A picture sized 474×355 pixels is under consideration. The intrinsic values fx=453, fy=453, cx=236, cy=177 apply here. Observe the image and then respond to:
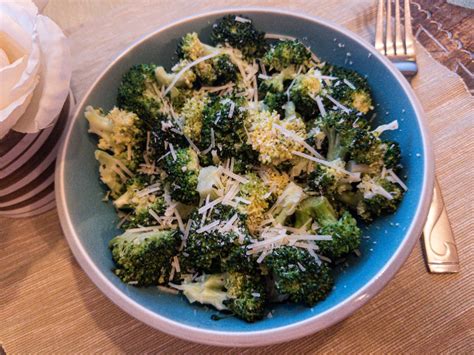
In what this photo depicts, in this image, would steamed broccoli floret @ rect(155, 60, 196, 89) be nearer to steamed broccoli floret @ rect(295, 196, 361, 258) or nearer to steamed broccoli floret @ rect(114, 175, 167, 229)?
steamed broccoli floret @ rect(114, 175, 167, 229)

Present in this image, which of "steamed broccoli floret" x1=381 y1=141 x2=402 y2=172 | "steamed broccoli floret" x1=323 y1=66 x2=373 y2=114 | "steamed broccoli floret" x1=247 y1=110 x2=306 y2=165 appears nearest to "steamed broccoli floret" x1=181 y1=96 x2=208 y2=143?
"steamed broccoli floret" x1=247 y1=110 x2=306 y2=165

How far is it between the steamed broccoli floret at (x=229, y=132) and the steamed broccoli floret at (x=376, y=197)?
28 centimetres

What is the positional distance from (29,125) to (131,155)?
0.93ft

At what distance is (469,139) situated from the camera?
135 centimetres

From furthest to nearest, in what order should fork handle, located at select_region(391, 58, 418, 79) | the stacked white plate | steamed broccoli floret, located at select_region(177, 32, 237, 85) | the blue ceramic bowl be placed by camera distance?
fork handle, located at select_region(391, 58, 418, 79)
steamed broccoli floret, located at select_region(177, 32, 237, 85)
the stacked white plate
the blue ceramic bowl

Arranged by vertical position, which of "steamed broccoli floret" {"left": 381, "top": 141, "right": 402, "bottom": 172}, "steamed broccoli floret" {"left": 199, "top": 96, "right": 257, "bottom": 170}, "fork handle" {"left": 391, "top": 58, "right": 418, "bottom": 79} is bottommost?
"steamed broccoli floret" {"left": 199, "top": 96, "right": 257, "bottom": 170}

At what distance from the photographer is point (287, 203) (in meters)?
1.08

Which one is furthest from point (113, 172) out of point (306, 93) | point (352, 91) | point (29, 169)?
point (352, 91)

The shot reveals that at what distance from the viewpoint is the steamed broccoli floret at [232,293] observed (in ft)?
3.31

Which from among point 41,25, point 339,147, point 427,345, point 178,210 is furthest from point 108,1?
point 427,345

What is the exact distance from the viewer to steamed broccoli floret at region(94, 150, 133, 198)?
1.24 m

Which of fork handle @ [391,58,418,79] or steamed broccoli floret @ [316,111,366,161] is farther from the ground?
fork handle @ [391,58,418,79]

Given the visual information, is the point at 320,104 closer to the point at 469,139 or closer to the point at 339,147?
the point at 339,147

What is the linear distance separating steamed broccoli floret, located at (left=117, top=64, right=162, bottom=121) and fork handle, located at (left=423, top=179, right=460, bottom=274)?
810 mm
